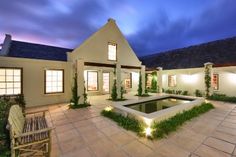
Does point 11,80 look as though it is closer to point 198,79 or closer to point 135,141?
point 135,141

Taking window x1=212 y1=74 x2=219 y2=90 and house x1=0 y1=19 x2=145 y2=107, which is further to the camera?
window x1=212 y1=74 x2=219 y2=90

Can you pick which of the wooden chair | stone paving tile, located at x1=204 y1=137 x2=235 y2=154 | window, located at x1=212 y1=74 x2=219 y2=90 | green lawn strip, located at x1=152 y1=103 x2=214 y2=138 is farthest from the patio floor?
window, located at x1=212 y1=74 x2=219 y2=90

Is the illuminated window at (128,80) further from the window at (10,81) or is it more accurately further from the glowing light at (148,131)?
the glowing light at (148,131)

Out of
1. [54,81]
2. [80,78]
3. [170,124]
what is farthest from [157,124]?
[54,81]

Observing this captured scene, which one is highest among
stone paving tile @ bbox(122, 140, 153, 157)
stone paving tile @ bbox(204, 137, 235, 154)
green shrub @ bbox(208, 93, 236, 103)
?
green shrub @ bbox(208, 93, 236, 103)

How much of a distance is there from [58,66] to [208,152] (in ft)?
28.6

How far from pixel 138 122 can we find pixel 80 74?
16.9ft

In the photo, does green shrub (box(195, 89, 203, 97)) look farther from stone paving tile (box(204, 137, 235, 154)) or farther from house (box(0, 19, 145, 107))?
stone paving tile (box(204, 137, 235, 154))

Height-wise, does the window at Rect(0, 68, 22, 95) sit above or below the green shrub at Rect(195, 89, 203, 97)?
above

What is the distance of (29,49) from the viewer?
9.42 meters

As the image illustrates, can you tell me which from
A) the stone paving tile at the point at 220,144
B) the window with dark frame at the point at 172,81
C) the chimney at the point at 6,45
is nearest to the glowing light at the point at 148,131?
the stone paving tile at the point at 220,144

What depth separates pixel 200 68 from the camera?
11430 millimetres

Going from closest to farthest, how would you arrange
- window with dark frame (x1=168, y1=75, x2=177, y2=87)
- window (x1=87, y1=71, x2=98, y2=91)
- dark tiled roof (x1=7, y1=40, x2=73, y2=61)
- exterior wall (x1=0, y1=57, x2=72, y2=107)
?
exterior wall (x1=0, y1=57, x2=72, y2=107), dark tiled roof (x1=7, y1=40, x2=73, y2=61), window (x1=87, y1=71, x2=98, y2=91), window with dark frame (x1=168, y1=75, x2=177, y2=87)

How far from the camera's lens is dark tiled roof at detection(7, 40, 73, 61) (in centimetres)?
859
